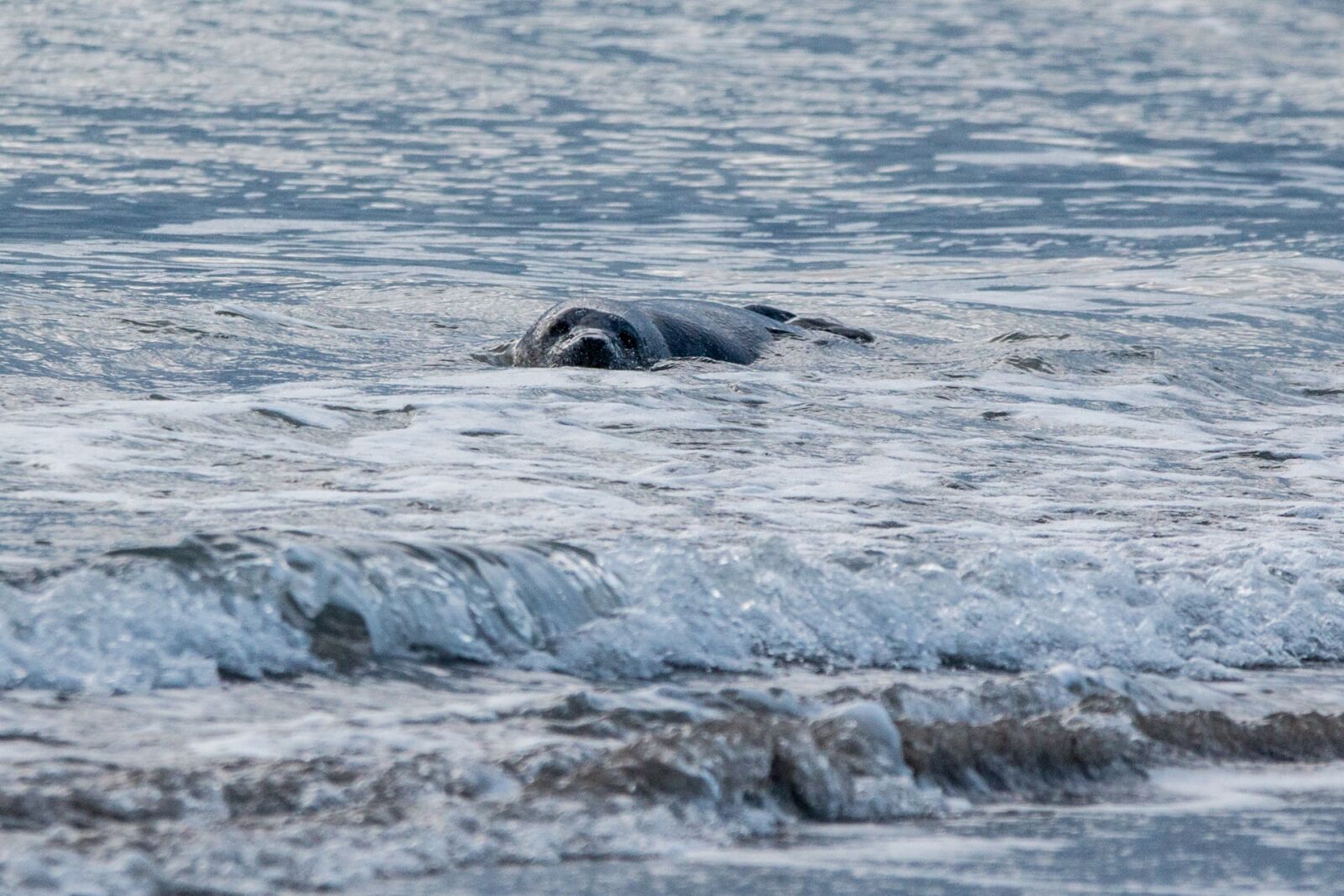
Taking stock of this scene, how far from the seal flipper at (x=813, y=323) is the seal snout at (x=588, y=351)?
6.30 feet

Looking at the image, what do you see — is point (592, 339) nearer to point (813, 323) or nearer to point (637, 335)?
point (637, 335)

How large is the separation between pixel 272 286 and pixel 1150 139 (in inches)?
623

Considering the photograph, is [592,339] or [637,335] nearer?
[592,339]

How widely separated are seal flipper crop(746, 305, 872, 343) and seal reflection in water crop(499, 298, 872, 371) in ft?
1.31

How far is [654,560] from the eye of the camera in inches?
192

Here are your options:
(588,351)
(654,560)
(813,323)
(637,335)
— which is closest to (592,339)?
(588,351)

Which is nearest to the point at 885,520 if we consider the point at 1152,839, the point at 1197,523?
the point at 1197,523

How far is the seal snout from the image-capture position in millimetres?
9023

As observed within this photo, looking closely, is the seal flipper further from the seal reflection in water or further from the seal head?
the seal head

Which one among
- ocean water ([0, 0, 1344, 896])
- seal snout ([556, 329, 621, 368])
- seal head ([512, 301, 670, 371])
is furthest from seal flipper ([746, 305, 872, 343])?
seal snout ([556, 329, 621, 368])

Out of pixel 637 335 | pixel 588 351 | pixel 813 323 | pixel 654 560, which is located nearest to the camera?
pixel 654 560

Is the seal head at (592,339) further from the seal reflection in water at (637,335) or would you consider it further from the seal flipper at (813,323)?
the seal flipper at (813,323)

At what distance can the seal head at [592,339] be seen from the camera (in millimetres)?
9070

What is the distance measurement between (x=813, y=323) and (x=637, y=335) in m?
1.92
